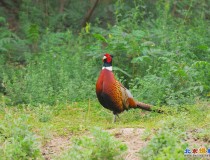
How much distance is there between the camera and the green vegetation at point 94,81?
212 inches

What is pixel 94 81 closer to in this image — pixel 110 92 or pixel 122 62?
pixel 122 62

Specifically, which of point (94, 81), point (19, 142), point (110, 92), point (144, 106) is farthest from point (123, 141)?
point (94, 81)

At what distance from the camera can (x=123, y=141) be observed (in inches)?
243

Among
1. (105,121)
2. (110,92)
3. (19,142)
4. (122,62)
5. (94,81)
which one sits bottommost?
(105,121)

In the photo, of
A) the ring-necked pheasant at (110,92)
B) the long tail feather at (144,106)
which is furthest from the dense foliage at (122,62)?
the ring-necked pheasant at (110,92)

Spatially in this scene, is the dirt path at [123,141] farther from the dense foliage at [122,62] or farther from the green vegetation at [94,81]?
the dense foliage at [122,62]

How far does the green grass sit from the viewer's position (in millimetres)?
5878

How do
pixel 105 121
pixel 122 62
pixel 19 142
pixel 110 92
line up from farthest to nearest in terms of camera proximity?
1. pixel 122 62
2. pixel 105 121
3. pixel 110 92
4. pixel 19 142

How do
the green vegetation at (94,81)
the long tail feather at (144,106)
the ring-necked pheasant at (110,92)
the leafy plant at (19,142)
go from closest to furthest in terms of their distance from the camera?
the leafy plant at (19,142) → the green vegetation at (94,81) → the ring-necked pheasant at (110,92) → the long tail feather at (144,106)

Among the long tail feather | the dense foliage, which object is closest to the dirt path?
the long tail feather

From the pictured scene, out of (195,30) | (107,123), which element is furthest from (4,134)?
(195,30)

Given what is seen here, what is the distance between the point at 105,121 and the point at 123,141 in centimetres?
167

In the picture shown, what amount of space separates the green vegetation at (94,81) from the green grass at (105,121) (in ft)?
0.04

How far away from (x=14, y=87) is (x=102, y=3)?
5932mm
